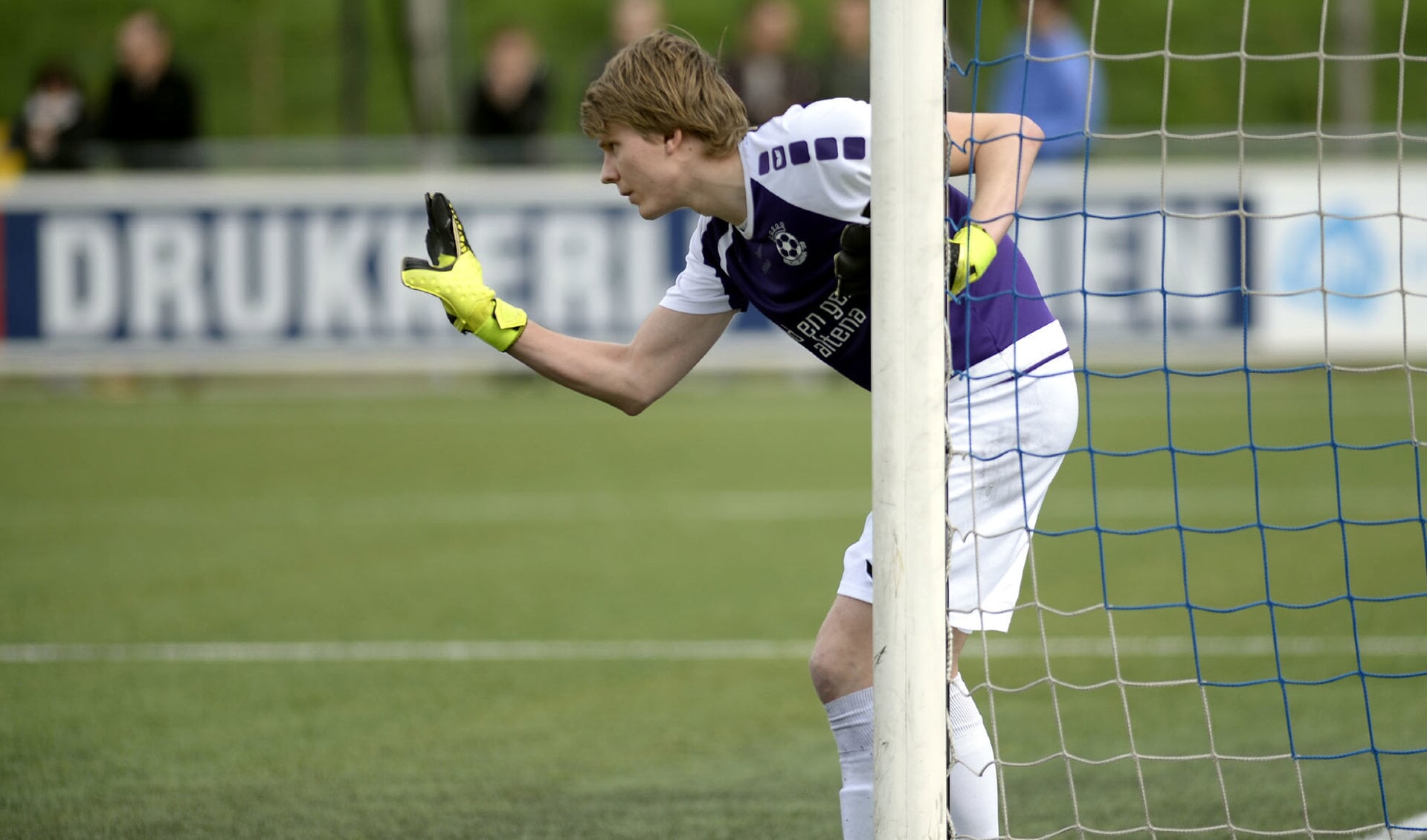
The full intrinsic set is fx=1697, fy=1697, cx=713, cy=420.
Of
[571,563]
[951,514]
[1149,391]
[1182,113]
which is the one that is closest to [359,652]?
[571,563]

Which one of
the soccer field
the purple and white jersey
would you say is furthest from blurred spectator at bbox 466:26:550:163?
the purple and white jersey

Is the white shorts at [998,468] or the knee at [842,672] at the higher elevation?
the white shorts at [998,468]

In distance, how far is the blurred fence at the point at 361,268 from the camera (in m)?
12.4

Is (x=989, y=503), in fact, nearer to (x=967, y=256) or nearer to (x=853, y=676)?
(x=853, y=676)

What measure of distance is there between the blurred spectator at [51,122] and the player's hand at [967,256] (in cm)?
1160

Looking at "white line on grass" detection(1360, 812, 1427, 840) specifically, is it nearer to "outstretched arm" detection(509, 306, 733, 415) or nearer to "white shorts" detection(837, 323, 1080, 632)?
"white shorts" detection(837, 323, 1080, 632)

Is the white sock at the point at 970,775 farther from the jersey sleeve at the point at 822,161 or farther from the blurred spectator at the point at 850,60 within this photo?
the blurred spectator at the point at 850,60

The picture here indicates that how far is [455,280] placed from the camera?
11.0 ft

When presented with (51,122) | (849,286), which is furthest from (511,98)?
(849,286)

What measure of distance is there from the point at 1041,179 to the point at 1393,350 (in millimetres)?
2972

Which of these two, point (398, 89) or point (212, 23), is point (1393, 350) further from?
point (212, 23)

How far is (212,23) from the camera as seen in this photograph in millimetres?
22719

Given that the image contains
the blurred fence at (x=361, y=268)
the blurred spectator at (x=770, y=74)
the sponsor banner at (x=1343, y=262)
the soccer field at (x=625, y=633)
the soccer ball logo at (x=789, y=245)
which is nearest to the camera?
the soccer ball logo at (x=789, y=245)

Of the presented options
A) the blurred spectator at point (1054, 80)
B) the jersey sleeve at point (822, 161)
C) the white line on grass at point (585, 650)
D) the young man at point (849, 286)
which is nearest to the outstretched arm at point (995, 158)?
the young man at point (849, 286)
